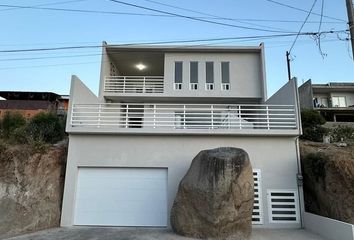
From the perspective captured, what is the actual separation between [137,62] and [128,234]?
1167 cm

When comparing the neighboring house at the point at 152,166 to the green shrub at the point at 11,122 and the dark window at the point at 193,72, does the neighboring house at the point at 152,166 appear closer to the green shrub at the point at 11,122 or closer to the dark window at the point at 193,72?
the green shrub at the point at 11,122

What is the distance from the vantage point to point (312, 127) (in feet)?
51.1

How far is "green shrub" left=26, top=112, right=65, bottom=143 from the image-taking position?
13.1 m

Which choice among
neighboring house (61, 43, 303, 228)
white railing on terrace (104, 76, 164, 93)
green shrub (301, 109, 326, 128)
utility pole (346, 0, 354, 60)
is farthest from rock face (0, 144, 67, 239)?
green shrub (301, 109, 326, 128)

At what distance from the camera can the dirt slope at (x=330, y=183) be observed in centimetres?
897

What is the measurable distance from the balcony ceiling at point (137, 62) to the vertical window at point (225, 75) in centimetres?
396

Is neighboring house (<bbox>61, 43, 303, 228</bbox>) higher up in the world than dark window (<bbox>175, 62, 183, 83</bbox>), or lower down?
lower down

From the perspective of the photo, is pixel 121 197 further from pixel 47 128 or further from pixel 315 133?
pixel 315 133

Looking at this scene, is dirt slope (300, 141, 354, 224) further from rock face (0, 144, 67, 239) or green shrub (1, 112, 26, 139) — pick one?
green shrub (1, 112, 26, 139)

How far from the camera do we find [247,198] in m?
8.48

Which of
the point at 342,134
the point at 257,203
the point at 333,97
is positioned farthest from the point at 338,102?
the point at 257,203

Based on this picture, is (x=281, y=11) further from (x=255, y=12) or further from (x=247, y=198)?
(x=247, y=198)

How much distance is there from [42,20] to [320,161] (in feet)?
44.9

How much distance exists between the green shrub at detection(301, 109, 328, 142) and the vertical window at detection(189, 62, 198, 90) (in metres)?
6.86
